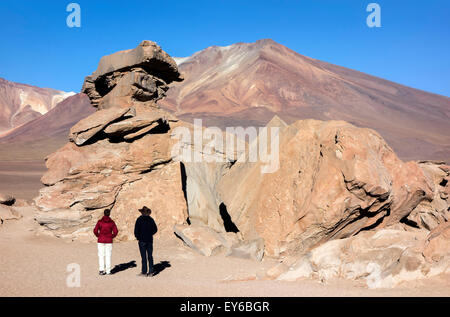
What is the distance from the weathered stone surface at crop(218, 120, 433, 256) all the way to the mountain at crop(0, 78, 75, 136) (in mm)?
116121

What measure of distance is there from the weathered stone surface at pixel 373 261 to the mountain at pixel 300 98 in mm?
54833

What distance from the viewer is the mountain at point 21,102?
376ft

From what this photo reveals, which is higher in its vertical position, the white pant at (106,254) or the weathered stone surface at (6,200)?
the weathered stone surface at (6,200)

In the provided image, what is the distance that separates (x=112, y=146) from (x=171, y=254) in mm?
3804

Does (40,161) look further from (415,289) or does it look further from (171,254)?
(415,289)

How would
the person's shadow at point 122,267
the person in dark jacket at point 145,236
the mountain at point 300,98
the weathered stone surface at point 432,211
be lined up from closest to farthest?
1. the person in dark jacket at point 145,236
2. the person's shadow at point 122,267
3. the weathered stone surface at point 432,211
4. the mountain at point 300,98

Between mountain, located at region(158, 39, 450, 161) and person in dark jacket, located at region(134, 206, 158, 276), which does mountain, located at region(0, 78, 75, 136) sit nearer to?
mountain, located at region(158, 39, 450, 161)

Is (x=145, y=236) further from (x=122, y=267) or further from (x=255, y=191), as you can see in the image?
(x=255, y=191)

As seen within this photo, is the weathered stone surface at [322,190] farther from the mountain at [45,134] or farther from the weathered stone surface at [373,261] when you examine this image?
the mountain at [45,134]

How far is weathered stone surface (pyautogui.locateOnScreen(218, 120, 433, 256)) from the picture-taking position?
23.5 ft

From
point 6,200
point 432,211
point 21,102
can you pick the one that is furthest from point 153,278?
point 21,102

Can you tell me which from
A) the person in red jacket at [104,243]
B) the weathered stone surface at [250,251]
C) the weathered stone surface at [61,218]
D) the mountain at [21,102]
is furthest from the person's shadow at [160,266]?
the mountain at [21,102]

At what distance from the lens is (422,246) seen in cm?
494

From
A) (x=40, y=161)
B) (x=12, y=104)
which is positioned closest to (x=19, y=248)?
(x=40, y=161)
